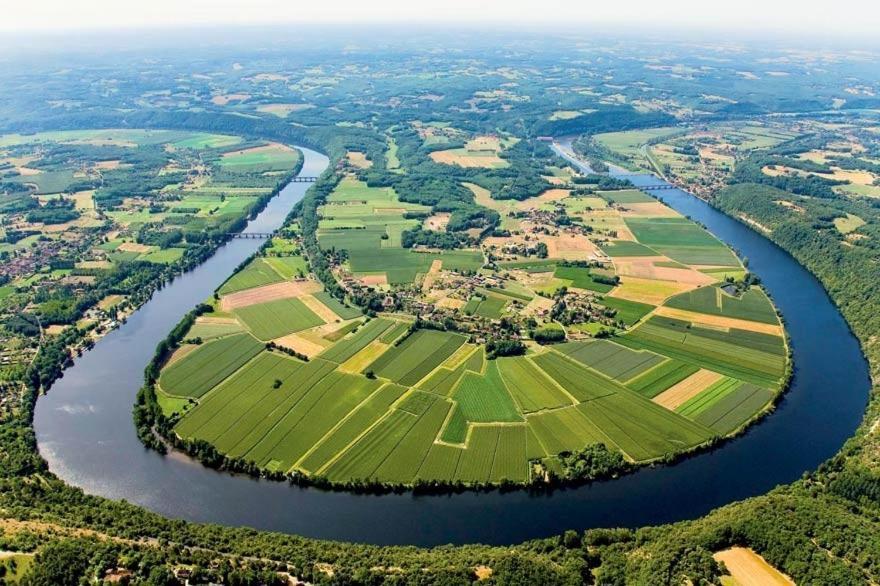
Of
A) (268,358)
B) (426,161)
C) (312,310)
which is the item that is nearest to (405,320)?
(312,310)

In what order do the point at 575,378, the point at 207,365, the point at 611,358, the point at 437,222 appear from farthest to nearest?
1. the point at 437,222
2. the point at 611,358
3. the point at 207,365
4. the point at 575,378

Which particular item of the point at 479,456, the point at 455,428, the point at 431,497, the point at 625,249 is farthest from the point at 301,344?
the point at 625,249

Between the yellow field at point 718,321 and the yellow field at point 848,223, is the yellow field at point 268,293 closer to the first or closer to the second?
the yellow field at point 718,321

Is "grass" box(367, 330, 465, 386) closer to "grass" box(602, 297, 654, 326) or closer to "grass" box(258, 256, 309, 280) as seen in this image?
"grass" box(602, 297, 654, 326)

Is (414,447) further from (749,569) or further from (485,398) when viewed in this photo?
(749,569)

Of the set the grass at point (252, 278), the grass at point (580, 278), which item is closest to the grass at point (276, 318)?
the grass at point (252, 278)
